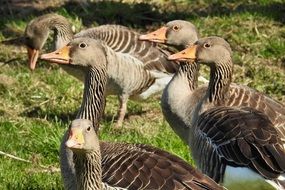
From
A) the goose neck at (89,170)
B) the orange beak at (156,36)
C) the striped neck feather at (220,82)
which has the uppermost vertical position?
the orange beak at (156,36)

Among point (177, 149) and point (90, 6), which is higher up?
point (90, 6)

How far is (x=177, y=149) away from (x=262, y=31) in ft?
12.1

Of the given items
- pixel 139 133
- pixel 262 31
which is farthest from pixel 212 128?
pixel 262 31

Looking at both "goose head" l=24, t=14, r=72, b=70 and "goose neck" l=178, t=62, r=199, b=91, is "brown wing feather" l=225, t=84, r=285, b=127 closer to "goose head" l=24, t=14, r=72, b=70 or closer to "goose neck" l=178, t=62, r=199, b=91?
"goose neck" l=178, t=62, r=199, b=91

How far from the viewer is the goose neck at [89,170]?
6022mm

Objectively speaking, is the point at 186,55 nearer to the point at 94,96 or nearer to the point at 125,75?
the point at 94,96

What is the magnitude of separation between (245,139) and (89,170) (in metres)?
1.51

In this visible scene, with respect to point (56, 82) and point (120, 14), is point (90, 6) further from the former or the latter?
point (56, 82)

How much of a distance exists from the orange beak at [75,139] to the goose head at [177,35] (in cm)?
369

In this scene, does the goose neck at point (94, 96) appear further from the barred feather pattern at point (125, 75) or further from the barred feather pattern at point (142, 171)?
the barred feather pattern at point (125, 75)

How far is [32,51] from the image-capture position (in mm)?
10789

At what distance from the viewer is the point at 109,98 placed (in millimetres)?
10938

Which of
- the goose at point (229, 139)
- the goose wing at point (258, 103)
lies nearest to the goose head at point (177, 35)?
the goose wing at point (258, 103)

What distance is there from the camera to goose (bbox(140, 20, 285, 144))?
8227mm
